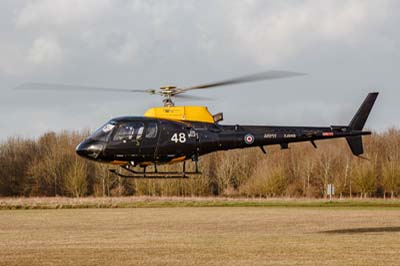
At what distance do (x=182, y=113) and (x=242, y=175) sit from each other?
262 ft

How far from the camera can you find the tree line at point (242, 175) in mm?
98600

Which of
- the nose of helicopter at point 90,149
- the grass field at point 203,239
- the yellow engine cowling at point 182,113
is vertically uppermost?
the yellow engine cowling at point 182,113

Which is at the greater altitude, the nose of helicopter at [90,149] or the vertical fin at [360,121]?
the vertical fin at [360,121]

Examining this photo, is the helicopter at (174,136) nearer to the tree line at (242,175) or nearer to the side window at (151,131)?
the side window at (151,131)

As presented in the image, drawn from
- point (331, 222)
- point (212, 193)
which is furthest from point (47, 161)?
point (331, 222)

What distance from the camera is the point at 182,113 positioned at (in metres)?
27.8

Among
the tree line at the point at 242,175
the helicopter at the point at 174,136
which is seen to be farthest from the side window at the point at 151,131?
the tree line at the point at 242,175

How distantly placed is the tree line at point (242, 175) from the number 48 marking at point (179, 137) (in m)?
66.4

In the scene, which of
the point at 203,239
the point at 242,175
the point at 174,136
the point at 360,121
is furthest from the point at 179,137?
the point at 242,175

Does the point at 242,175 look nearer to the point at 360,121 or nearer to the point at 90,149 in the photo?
the point at 360,121

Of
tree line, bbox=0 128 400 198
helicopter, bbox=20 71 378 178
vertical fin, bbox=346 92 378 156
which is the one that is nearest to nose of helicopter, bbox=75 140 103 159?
helicopter, bbox=20 71 378 178

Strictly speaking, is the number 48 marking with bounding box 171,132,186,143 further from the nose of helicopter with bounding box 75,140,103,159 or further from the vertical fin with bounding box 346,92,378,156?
the vertical fin with bounding box 346,92,378,156

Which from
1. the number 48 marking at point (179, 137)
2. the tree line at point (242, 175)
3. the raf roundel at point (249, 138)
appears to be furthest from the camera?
the tree line at point (242, 175)

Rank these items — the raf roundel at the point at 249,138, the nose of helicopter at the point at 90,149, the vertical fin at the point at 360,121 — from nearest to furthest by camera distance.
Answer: the nose of helicopter at the point at 90,149 < the raf roundel at the point at 249,138 < the vertical fin at the point at 360,121
